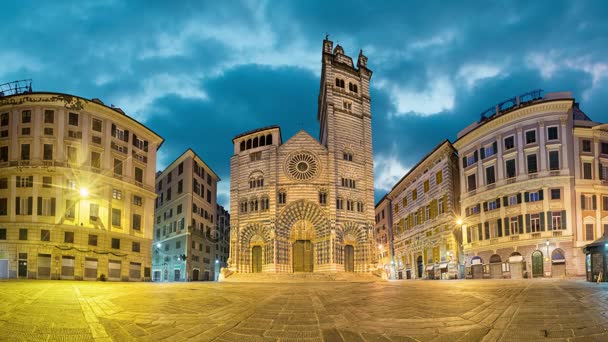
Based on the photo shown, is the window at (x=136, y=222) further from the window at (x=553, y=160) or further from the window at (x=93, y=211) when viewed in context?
the window at (x=553, y=160)

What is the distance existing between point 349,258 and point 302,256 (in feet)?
20.0

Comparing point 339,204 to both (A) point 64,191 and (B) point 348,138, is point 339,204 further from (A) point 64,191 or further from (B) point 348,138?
(A) point 64,191

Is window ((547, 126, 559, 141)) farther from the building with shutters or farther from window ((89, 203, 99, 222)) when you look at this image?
window ((89, 203, 99, 222))

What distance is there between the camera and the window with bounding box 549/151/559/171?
143 feet

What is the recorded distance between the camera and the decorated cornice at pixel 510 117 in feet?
144

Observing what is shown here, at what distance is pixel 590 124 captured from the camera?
146 ft

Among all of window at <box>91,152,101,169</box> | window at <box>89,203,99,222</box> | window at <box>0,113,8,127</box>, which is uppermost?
window at <box>0,113,8,127</box>

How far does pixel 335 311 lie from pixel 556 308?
5.73 meters

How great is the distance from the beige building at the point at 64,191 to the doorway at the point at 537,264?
4035 centimetres

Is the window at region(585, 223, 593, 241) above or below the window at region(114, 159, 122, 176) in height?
below

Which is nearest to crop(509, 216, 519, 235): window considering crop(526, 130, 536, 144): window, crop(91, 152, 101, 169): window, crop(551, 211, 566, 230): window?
crop(551, 211, 566, 230): window

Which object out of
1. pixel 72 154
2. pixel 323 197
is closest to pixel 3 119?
pixel 72 154

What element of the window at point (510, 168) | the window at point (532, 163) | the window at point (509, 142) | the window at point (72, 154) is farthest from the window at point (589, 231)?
the window at point (72, 154)

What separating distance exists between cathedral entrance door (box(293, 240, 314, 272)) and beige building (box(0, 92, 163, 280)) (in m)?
19.4
